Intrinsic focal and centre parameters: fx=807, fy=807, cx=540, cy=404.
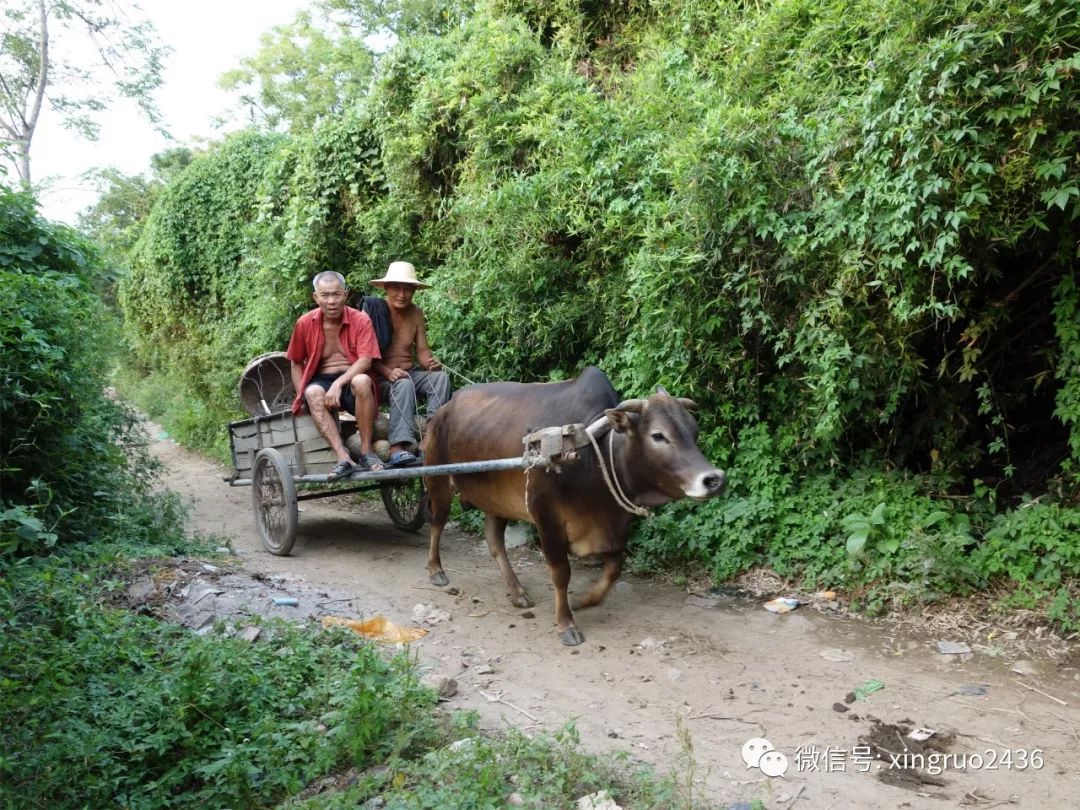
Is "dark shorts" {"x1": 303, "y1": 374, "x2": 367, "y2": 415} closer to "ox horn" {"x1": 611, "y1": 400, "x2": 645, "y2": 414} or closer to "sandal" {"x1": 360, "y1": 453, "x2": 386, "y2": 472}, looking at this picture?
"sandal" {"x1": 360, "y1": 453, "x2": 386, "y2": 472}

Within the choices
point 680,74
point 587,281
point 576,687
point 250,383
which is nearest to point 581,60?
point 680,74

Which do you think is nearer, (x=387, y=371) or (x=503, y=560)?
(x=503, y=560)

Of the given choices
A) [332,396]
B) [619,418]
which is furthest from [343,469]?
[619,418]

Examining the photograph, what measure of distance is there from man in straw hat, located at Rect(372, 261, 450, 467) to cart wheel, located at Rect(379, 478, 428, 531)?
107 centimetres

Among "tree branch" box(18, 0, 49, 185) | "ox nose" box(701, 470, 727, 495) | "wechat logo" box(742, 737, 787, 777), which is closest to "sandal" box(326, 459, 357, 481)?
"ox nose" box(701, 470, 727, 495)

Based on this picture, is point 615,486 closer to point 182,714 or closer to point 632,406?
point 632,406

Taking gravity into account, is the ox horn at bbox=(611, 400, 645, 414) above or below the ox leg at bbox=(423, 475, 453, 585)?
above

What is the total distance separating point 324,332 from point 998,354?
192 inches

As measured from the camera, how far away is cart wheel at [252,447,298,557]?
20.9 feet

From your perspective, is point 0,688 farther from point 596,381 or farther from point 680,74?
point 680,74

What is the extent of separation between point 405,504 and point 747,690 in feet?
13.7

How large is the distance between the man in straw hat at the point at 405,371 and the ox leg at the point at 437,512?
0.42 m

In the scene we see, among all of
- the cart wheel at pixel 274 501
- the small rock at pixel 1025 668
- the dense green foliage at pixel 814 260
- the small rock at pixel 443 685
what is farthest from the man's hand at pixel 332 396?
the small rock at pixel 1025 668

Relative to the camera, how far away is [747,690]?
398 cm
